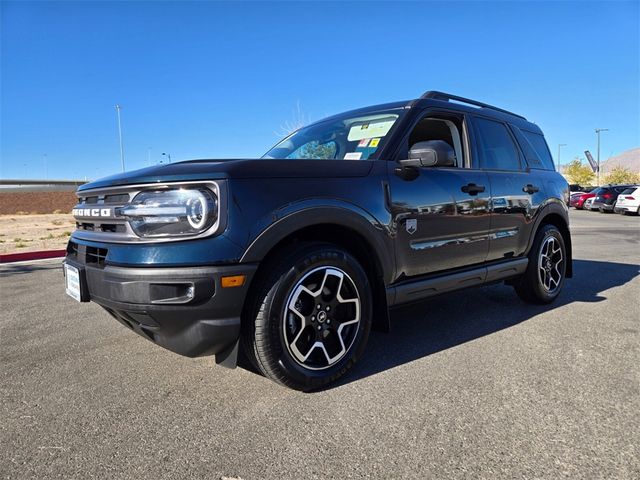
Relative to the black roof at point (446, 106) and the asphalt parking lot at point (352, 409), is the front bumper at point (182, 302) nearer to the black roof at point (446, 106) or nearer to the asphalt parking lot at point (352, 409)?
the asphalt parking lot at point (352, 409)

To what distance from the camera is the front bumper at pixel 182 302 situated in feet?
7.27

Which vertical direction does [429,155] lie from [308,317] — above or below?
above

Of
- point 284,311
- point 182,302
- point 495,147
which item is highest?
point 495,147

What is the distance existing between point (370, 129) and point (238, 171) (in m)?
1.43

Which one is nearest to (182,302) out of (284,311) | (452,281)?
(284,311)

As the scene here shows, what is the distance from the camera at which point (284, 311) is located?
8.12ft

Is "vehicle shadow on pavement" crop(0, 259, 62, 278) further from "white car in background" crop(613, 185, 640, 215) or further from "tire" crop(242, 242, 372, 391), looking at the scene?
"white car in background" crop(613, 185, 640, 215)

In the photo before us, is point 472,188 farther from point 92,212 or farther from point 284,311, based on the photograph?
point 92,212

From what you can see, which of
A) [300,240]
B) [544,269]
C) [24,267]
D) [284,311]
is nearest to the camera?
[284,311]

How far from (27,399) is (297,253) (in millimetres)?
1750

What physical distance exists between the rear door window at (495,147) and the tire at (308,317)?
194cm

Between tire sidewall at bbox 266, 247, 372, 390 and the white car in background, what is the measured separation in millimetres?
24869

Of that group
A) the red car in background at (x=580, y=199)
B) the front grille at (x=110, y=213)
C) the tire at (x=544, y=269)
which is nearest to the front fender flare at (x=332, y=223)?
the front grille at (x=110, y=213)

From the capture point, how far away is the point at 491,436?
7.06 ft
